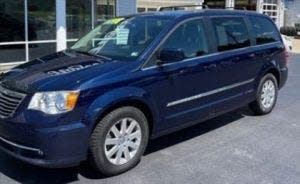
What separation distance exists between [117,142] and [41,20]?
8645 mm

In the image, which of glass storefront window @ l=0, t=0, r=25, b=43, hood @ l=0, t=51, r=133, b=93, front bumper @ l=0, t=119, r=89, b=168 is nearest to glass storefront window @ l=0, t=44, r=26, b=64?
glass storefront window @ l=0, t=0, r=25, b=43

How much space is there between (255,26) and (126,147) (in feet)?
11.1

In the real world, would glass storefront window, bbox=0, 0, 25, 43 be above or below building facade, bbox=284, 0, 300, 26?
below

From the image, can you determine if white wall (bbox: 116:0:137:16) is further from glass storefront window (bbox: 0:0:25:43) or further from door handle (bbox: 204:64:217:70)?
door handle (bbox: 204:64:217:70)

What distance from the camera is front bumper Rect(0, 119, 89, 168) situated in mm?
4375

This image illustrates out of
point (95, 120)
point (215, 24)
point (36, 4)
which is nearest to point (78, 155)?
point (95, 120)

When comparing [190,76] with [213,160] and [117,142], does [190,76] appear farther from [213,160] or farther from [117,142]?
[117,142]

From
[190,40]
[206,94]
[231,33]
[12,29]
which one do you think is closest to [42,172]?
[206,94]

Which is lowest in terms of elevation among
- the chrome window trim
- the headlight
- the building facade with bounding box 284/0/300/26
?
the chrome window trim

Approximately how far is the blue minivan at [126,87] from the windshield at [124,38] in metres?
0.01

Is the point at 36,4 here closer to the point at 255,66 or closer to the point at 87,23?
the point at 87,23

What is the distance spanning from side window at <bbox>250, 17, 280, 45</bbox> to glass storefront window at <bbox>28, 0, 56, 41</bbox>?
7067mm

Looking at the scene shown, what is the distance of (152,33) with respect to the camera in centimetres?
555

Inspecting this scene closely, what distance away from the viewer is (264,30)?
7547 millimetres
